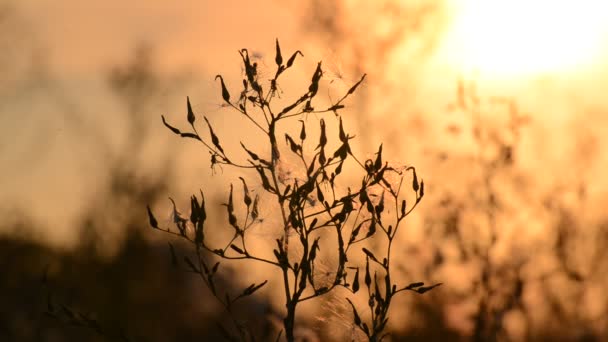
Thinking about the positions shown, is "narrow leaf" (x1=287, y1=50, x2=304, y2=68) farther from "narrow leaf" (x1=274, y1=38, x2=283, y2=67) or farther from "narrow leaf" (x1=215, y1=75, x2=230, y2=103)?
"narrow leaf" (x1=215, y1=75, x2=230, y2=103)

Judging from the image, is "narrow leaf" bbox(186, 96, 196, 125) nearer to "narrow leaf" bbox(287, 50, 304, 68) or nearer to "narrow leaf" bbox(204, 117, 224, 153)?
"narrow leaf" bbox(204, 117, 224, 153)

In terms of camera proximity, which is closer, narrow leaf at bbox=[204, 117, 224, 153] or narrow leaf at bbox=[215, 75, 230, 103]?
narrow leaf at bbox=[204, 117, 224, 153]

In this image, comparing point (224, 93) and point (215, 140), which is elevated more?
point (224, 93)

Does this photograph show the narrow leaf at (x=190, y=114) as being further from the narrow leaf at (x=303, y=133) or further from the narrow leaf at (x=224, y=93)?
the narrow leaf at (x=303, y=133)

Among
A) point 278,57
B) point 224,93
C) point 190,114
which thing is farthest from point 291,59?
point 190,114

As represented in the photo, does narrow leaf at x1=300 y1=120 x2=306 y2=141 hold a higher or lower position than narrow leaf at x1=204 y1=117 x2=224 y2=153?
higher

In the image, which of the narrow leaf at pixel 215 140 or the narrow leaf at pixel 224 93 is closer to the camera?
the narrow leaf at pixel 215 140

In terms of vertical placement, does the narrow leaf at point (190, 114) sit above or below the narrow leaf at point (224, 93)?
below

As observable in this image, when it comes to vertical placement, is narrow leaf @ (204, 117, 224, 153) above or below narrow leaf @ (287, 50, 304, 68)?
below

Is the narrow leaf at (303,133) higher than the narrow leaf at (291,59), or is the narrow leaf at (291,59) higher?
the narrow leaf at (291,59)

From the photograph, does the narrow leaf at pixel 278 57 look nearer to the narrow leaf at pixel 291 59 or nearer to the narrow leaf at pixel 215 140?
the narrow leaf at pixel 291 59

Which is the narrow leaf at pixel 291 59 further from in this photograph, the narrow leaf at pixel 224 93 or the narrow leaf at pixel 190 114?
the narrow leaf at pixel 190 114

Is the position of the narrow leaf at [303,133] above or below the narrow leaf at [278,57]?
below

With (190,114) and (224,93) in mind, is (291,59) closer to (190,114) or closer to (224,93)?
(224,93)
